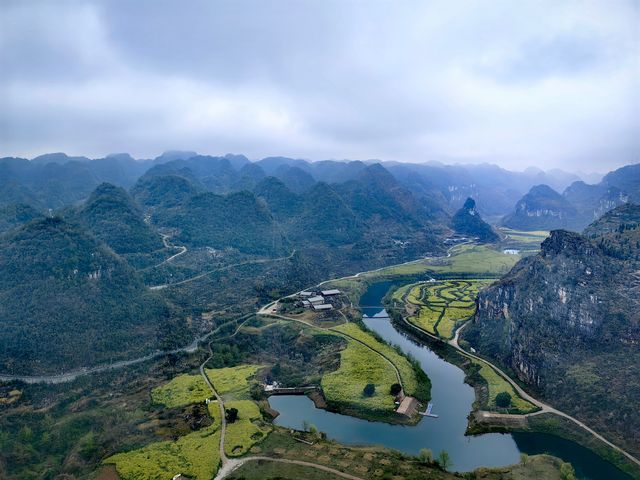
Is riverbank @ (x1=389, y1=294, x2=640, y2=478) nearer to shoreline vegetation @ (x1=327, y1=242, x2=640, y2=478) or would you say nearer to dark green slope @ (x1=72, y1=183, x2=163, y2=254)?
shoreline vegetation @ (x1=327, y1=242, x2=640, y2=478)

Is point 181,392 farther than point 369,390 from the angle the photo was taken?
Yes

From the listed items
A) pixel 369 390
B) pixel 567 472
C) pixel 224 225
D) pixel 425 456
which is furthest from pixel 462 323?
pixel 224 225

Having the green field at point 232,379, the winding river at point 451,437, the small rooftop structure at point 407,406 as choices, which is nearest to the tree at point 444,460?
the winding river at point 451,437

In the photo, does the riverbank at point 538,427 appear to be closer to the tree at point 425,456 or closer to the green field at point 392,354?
the green field at point 392,354

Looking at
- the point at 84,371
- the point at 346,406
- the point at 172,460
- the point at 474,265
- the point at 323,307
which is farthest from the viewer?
the point at 474,265

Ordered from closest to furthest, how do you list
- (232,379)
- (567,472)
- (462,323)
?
(567,472) → (232,379) → (462,323)

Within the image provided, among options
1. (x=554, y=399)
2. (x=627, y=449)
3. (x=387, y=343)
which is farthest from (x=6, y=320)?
(x=627, y=449)

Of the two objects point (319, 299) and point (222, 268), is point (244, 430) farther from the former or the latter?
point (222, 268)

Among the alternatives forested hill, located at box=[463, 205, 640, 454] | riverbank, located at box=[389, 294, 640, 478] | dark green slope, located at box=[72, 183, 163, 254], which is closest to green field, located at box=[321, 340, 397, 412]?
riverbank, located at box=[389, 294, 640, 478]
